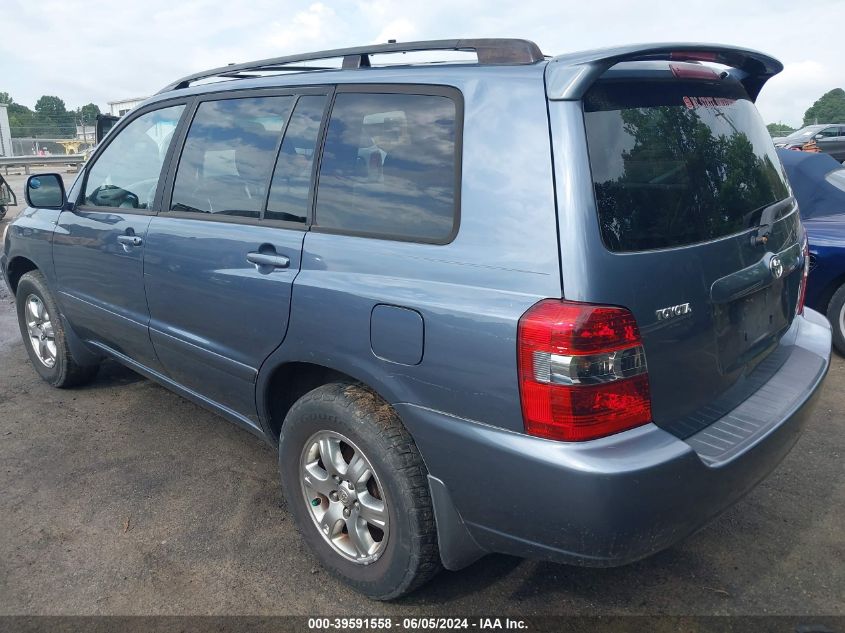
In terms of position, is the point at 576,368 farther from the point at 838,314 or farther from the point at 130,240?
the point at 838,314

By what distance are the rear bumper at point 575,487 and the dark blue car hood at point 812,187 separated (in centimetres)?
375

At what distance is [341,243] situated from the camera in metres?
2.39

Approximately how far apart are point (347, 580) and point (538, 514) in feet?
3.10

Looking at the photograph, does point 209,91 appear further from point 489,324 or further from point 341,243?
point 489,324

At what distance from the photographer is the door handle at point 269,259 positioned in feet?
8.36

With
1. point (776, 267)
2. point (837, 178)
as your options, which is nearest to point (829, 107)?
point (837, 178)

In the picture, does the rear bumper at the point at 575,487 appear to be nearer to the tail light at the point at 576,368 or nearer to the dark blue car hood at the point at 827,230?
the tail light at the point at 576,368

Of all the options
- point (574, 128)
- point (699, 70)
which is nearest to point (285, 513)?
point (574, 128)

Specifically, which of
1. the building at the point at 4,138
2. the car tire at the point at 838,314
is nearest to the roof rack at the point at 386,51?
the car tire at the point at 838,314

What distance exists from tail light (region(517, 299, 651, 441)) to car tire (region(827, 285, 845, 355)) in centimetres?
373

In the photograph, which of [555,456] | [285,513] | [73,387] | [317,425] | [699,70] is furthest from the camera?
[73,387]

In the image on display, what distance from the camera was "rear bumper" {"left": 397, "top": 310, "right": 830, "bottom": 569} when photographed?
1.84 m

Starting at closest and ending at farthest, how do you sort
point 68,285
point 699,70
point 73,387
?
point 699,70 < point 68,285 < point 73,387

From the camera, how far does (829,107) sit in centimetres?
6250
